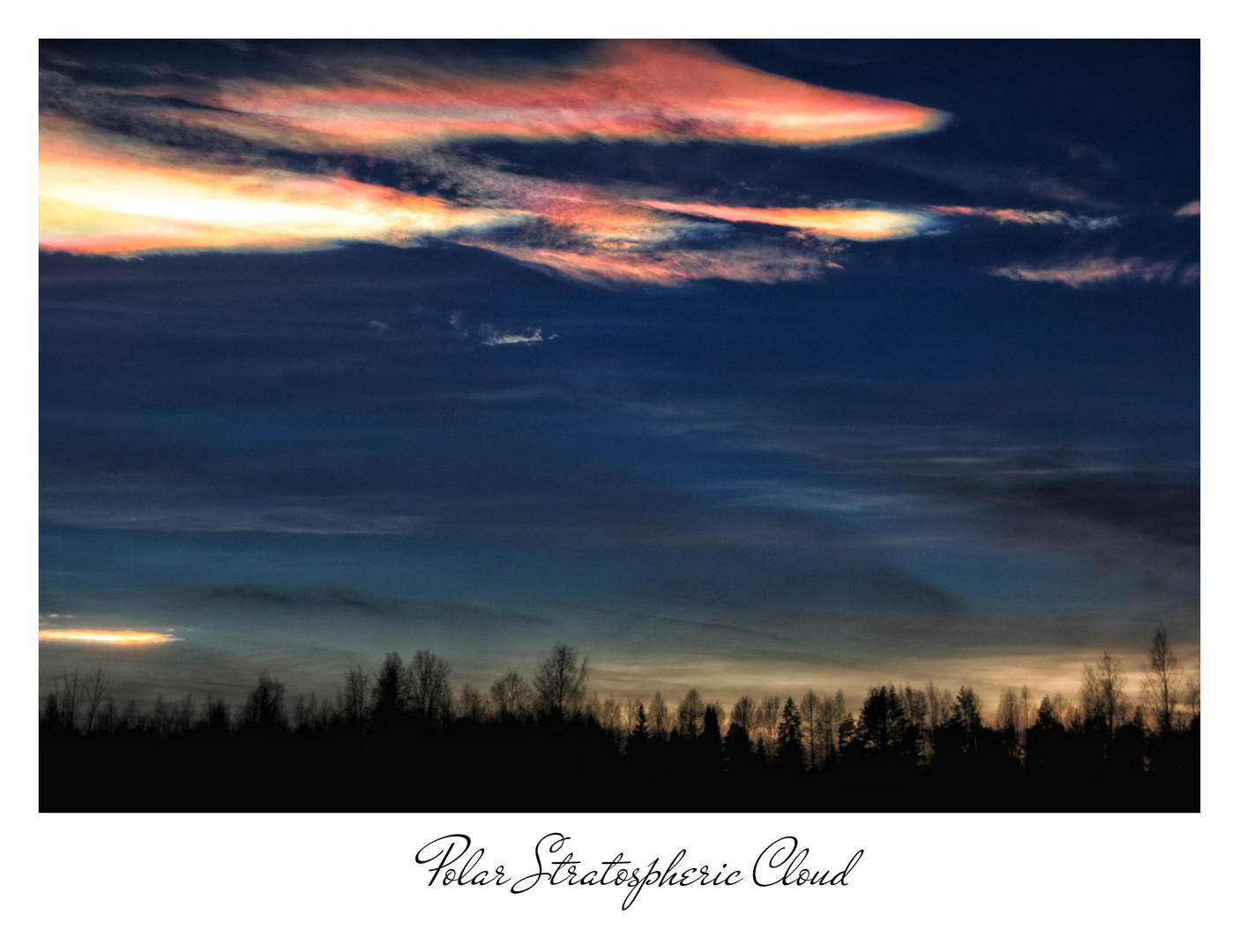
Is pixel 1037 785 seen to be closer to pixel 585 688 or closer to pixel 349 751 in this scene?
pixel 585 688

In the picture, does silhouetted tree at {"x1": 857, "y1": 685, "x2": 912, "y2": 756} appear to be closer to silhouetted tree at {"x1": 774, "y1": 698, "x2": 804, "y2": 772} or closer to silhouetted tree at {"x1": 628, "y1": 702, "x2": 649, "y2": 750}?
silhouetted tree at {"x1": 774, "y1": 698, "x2": 804, "y2": 772}

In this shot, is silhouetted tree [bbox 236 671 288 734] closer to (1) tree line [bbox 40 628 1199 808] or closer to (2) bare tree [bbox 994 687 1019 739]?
(1) tree line [bbox 40 628 1199 808]

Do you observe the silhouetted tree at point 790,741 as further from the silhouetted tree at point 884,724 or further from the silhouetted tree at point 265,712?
the silhouetted tree at point 265,712

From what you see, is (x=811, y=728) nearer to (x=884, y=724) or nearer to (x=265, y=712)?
(x=884, y=724)

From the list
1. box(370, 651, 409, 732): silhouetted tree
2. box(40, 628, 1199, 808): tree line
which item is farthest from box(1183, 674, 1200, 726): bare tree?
box(370, 651, 409, 732): silhouetted tree

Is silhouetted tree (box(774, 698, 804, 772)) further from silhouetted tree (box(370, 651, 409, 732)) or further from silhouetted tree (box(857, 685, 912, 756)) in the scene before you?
silhouetted tree (box(370, 651, 409, 732))

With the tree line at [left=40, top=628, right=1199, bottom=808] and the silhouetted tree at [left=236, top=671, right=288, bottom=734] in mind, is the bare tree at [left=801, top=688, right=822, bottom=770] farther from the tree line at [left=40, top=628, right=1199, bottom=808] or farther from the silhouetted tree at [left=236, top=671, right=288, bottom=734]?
the silhouetted tree at [left=236, top=671, right=288, bottom=734]

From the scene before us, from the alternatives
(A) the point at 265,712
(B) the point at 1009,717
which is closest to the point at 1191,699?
(B) the point at 1009,717

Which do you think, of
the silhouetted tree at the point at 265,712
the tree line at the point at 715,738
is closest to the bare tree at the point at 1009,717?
the tree line at the point at 715,738
